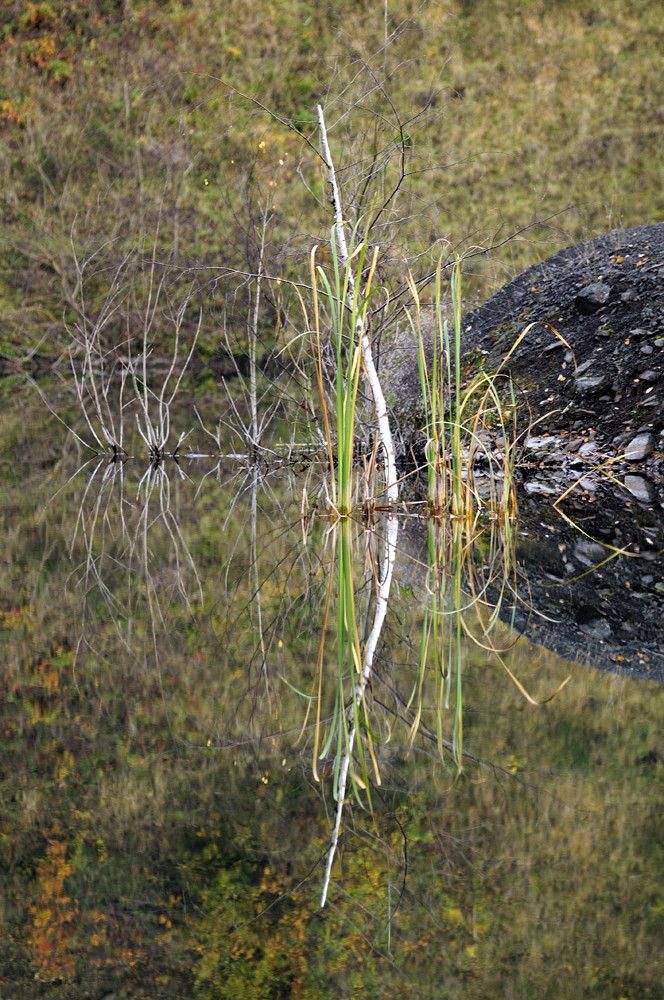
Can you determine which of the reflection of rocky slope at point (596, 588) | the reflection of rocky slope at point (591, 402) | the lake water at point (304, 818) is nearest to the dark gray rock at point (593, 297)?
the reflection of rocky slope at point (591, 402)

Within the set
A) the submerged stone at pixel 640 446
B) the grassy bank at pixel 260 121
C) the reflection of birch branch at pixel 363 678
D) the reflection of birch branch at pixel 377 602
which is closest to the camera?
the reflection of birch branch at pixel 363 678

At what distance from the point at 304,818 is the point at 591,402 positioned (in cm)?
626

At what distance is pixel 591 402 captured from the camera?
23.8 feet

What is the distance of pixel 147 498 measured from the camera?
5.66m

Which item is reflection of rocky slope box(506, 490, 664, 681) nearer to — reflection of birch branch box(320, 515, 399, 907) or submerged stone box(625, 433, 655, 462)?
reflection of birch branch box(320, 515, 399, 907)

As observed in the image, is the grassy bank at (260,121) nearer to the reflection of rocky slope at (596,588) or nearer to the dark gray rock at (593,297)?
the dark gray rock at (593,297)

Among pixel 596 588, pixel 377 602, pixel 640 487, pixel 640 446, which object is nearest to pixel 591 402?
pixel 640 446

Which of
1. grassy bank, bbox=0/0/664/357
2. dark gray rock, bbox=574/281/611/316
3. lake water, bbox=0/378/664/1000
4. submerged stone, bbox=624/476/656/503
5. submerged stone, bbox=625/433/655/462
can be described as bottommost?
lake water, bbox=0/378/664/1000

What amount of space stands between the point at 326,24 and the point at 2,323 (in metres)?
7.33

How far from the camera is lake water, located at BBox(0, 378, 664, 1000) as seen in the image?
104 centimetres

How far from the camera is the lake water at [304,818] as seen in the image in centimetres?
104

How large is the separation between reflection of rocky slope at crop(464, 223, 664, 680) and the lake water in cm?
114

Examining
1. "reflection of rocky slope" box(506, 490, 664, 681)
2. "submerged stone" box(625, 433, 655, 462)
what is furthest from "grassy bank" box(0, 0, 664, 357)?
"reflection of rocky slope" box(506, 490, 664, 681)

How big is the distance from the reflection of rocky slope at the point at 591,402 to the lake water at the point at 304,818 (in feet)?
3.75
